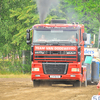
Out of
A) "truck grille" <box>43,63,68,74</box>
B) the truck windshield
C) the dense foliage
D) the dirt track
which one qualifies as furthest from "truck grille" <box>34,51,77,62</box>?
the dense foliage

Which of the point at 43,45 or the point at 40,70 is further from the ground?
the point at 43,45

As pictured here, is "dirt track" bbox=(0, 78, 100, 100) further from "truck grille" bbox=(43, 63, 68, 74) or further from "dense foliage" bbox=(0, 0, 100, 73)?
"dense foliage" bbox=(0, 0, 100, 73)

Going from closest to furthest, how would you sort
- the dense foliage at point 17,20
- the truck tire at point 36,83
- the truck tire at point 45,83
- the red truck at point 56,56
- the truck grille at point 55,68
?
the red truck at point 56,56 < the truck grille at point 55,68 < the truck tire at point 36,83 < the truck tire at point 45,83 < the dense foliage at point 17,20

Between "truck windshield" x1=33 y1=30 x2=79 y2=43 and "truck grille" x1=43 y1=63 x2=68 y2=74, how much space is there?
1.17m

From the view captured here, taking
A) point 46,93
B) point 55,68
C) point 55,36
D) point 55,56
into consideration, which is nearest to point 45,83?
point 55,68

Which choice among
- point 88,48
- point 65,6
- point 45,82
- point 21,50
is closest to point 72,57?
point 45,82

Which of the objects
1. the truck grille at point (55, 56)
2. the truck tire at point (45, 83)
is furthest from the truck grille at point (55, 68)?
the truck tire at point (45, 83)

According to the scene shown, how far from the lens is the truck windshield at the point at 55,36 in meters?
14.9

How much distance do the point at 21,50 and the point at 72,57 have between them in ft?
42.0

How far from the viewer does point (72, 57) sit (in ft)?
48.9

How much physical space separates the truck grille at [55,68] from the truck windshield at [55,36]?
1.17 meters

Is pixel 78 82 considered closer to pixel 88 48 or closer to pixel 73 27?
pixel 73 27

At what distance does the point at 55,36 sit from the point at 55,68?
1624mm

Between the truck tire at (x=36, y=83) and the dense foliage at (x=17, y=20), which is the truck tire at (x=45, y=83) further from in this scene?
the dense foliage at (x=17, y=20)
